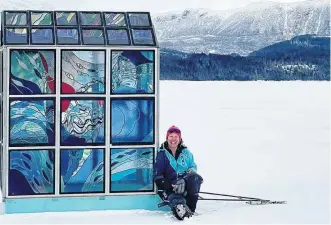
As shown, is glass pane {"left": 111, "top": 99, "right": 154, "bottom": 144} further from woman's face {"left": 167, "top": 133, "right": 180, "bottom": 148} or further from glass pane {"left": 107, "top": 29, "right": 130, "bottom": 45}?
Answer: glass pane {"left": 107, "top": 29, "right": 130, "bottom": 45}

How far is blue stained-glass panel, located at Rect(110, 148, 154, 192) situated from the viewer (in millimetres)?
8266

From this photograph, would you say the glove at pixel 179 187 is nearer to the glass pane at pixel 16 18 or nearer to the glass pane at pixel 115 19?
the glass pane at pixel 115 19

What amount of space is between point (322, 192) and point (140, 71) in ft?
10.3

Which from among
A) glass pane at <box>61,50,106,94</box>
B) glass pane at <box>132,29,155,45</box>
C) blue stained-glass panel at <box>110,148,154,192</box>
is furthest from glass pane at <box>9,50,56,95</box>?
blue stained-glass panel at <box>110,148,154,192</box>

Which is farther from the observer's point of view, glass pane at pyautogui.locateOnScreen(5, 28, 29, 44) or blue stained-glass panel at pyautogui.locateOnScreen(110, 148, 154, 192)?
blue stained-glass panel at pyautogui.locateOnScreen(110, 148, 154, 192)

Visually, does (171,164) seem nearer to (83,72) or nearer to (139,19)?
(83,72)

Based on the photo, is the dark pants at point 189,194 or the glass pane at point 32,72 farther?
the glass pane at point 32,72

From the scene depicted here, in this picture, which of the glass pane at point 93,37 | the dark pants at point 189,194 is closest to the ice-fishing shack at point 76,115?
the glass pane at point 93,37

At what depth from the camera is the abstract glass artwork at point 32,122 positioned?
317 inches

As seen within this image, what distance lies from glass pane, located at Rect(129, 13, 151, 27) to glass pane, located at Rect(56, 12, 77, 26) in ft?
1.92

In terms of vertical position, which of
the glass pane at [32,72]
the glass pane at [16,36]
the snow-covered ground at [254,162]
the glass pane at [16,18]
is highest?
the glass pane at [16,18]

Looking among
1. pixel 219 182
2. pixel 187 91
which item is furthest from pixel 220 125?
pixel 187 91

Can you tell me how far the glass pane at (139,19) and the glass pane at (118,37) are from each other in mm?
185

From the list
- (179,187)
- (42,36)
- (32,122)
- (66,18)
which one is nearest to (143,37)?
(66,18)
